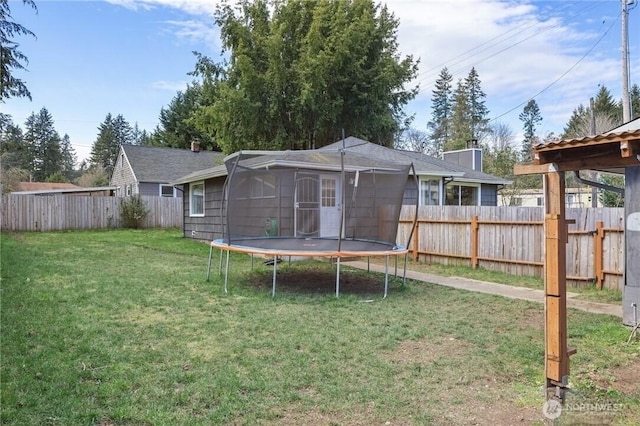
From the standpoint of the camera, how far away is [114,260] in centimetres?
940

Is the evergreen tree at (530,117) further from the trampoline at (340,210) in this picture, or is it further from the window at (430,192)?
the trampoline at (340,210)

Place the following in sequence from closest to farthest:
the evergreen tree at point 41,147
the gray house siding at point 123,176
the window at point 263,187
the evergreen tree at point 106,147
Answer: the window at point 263,187 → the gray house siding at point 123,176 → the evergreen tree at point 41,147 → the evergreen tree at point 106,147

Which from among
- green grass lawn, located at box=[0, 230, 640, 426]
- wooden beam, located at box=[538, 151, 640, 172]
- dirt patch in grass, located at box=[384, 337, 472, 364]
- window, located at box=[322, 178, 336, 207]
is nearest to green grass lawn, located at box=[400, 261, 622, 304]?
green grass lawn, located at box=[0, 230, 640, 426]

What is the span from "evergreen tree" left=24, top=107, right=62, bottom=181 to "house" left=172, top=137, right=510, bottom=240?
41587mm

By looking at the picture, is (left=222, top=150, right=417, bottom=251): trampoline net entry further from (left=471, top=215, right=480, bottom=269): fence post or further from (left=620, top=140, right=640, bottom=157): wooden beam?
(left=620, top=140, right=640, bottom=157): wooden beam

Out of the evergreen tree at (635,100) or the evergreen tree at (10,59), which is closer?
the evergreen tree at (10,59)

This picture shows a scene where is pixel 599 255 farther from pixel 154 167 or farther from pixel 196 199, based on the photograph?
pixel 154 167

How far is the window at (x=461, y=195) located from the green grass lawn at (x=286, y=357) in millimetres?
9566

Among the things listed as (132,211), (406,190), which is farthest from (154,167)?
(406,190)

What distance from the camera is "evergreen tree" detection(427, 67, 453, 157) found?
39406 mm

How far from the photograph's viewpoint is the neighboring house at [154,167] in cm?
2344

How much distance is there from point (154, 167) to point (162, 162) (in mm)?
813

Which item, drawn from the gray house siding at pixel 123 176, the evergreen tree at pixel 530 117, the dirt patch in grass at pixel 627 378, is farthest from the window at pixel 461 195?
the evergreen tree at pixel 530 117

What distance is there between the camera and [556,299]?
115 inches
